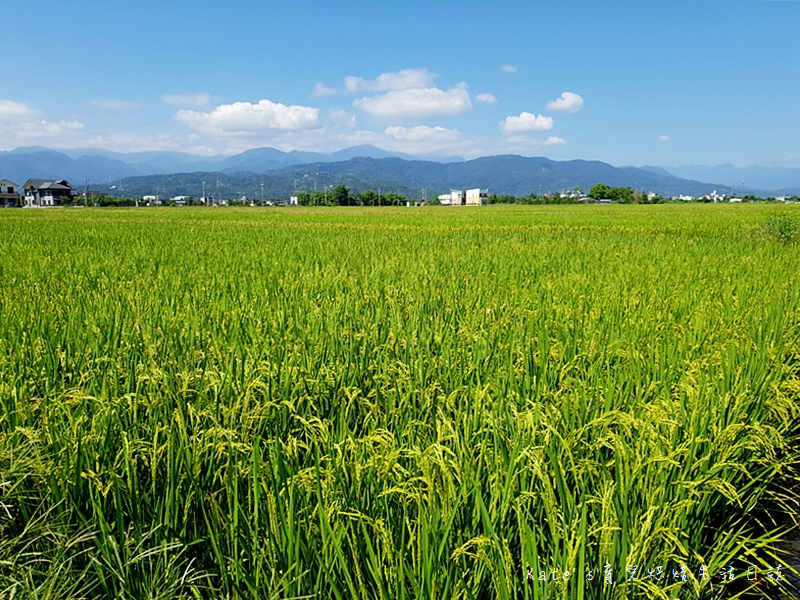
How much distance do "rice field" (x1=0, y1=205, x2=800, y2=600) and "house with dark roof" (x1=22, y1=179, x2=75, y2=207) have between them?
91570 mm

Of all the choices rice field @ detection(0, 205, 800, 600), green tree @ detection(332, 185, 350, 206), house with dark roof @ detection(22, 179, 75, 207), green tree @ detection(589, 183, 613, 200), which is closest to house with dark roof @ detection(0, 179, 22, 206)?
house with dark roof @ detection(22, 179, 75, 207)

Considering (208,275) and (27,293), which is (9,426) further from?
(208,275)

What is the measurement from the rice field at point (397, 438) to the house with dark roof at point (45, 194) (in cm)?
9157

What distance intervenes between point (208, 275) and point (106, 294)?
1411 mm

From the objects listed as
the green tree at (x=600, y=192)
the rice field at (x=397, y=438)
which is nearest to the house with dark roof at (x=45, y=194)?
the green tree at (x=600, y=192)

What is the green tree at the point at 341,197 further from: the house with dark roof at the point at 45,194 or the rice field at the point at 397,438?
the rice field at the point at 397,438

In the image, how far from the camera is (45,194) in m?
83.4

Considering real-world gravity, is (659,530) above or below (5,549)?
above

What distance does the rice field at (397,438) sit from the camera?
1.32m

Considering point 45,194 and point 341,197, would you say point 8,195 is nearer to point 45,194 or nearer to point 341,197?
point 45,194

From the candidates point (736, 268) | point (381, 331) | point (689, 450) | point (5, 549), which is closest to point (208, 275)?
point (381, 331)

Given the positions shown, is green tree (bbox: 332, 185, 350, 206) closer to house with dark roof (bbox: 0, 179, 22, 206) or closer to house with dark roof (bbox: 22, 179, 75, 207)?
house with dark roof (bbox: 22, 179, 75, 207)

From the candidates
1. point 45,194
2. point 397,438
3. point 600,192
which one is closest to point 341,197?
point 45,194

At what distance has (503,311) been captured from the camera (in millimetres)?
4184
